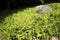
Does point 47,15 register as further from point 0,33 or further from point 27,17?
point 0,33

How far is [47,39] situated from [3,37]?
1.50m

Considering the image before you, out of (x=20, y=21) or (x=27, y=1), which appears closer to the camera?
(x=20, y=21)

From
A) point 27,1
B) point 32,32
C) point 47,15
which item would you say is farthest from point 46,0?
point 32,32

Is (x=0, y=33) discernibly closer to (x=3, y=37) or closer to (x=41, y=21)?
(x=3, y=37)

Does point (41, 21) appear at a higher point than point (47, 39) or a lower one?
higher

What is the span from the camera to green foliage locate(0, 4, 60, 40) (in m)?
5.76

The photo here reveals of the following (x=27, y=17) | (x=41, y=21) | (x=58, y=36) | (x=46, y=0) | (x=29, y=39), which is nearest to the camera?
(x=29, y=39)

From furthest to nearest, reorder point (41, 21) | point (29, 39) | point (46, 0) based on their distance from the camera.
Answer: point (46, 0), point (41, 21), point (29, 39)

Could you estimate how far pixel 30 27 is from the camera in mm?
6066

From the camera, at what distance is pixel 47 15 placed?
7.05 metres

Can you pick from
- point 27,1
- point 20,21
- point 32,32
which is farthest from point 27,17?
point 27,1

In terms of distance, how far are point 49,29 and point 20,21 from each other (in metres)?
1.22

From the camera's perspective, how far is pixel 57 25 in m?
6.29

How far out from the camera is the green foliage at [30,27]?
18.9 feet
